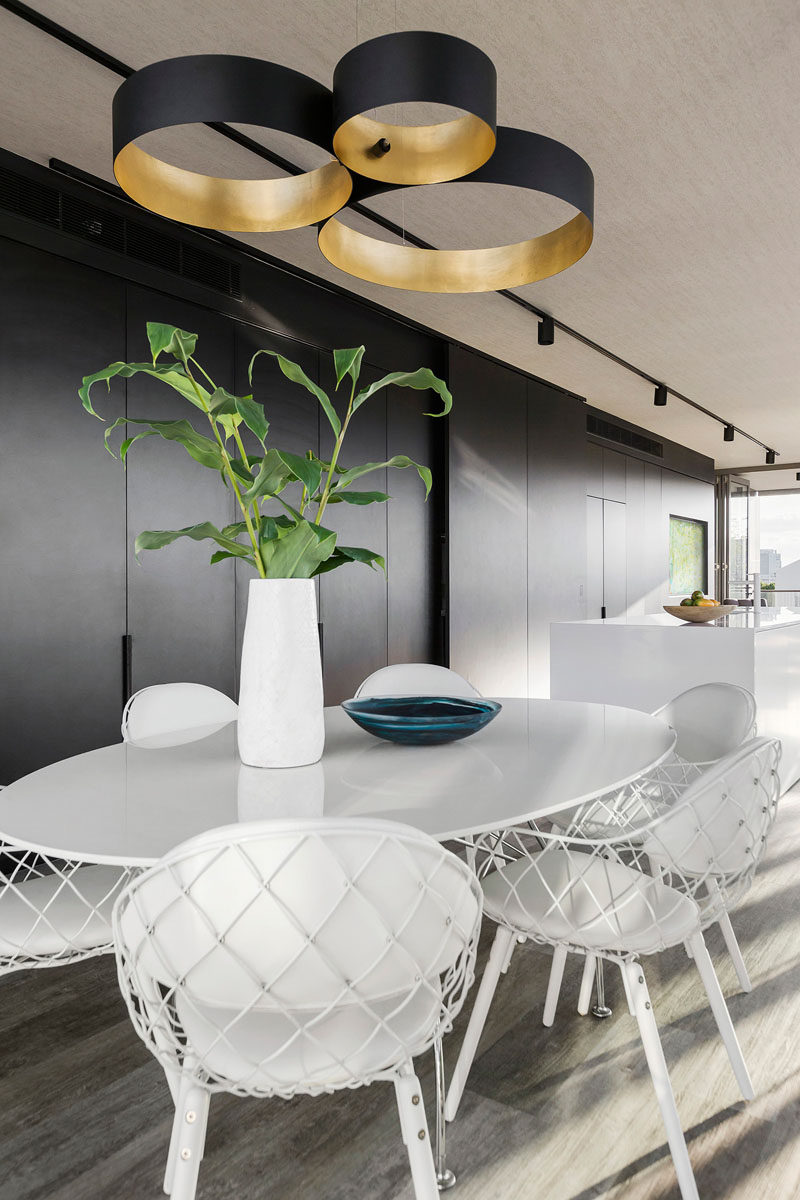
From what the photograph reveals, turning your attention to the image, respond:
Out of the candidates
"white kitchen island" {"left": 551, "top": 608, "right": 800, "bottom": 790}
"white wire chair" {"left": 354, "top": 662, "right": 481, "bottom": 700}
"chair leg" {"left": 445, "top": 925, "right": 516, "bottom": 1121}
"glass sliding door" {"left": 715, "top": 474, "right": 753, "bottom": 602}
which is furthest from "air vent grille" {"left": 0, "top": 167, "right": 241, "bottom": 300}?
"glass sliding door" {"left": 715, "top": 474, "right": 753, "bottom": 602}

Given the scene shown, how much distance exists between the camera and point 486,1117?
1662mm

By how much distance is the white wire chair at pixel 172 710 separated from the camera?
7.36ft

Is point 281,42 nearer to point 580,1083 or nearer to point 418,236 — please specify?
point 418,236

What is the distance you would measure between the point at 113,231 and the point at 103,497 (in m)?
1.05

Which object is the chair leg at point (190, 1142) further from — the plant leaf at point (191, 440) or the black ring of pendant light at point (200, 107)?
the black ring of pendant light at point (200, 107)

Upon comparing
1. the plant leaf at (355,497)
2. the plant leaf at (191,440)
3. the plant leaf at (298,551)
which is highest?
the plant leaf at (191,440)

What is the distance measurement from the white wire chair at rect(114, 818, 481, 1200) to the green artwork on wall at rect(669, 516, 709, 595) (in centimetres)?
838

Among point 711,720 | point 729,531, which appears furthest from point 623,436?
point 711,720

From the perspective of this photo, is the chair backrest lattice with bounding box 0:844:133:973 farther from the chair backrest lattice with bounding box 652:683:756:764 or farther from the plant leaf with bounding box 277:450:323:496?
the chair backrest lattice with bounding box 652:683:756:764

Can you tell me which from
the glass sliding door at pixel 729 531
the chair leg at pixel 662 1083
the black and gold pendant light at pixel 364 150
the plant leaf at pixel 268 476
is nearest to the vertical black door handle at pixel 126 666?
the black and gold pendant light at pixel 364 150

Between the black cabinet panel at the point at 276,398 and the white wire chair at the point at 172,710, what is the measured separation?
1.32m

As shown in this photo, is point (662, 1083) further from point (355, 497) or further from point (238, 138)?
point (238, 138)

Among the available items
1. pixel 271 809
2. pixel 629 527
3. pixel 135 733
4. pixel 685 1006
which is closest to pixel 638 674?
pixel 685 1006

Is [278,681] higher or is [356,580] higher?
[356,580]
